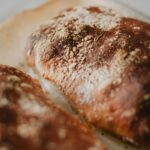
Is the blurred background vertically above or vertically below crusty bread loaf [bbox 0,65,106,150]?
above

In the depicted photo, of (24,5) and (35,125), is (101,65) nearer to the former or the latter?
(35,125)

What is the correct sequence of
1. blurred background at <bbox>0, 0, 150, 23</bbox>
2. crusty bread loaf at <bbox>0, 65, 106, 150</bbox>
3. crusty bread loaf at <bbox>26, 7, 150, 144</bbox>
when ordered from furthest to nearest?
blurred background at <bbox>0, 0, 150, 23</bbox>
crusty bread loaf at <bbox>26, 7, 150, 144</bbox>
crusty bread loaf at <bbox>0, 65, 106, 150</bbox>

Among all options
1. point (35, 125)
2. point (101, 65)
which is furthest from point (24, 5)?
point (35, 125)

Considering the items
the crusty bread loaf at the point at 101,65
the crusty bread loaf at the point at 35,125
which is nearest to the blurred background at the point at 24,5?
the crusty bread loaf at the point at 101,65

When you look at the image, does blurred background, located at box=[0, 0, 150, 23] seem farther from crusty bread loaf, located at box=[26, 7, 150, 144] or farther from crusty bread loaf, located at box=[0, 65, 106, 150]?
crusty bread loaf, located at box=[0, 65, 106, 150]

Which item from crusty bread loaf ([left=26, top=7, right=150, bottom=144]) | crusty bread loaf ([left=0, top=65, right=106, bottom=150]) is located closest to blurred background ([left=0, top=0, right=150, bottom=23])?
crusty bread loaf ([left=26, top=7, right=150, bottom=144])

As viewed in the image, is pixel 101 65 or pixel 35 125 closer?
pixel 35 125

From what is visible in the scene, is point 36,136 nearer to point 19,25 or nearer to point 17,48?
point 17,48
